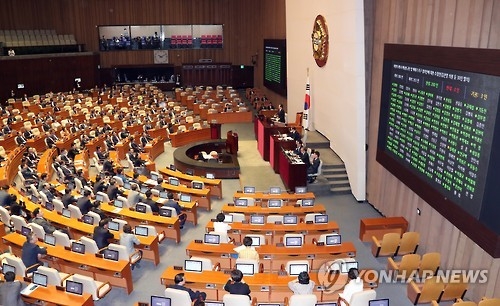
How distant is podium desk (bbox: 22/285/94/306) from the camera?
852 centimetres

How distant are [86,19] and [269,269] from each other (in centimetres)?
3314

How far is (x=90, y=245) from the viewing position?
10.4 metres

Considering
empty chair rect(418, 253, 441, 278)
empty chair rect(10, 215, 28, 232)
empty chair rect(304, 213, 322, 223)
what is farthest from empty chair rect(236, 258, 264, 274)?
empty chair rect(10, 215, 28, 232)

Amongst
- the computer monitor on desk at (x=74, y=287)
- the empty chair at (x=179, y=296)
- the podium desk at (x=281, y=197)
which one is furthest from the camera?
the podium desk at (x=281, y=197)

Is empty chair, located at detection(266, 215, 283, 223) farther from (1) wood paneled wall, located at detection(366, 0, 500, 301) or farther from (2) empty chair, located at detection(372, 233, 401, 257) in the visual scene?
(1) wood paneled wall, located at detection(366, 0, 500, 301)

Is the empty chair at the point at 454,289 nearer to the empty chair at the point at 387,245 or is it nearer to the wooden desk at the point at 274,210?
the empty chair at the point at 387,245

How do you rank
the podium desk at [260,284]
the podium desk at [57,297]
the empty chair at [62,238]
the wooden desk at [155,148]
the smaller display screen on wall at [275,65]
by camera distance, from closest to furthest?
the podium desk at [57,297], the podium desk at [260,284], the empty chair at [62,238], the wooden desk at [155,148], the smaller display screen on wall at [275,65]

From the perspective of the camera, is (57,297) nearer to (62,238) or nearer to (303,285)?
(62,238)

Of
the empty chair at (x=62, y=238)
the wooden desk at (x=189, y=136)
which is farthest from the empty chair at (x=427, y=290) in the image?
the wooden desk at (x=189, y=136)

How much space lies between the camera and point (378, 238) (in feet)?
41.1

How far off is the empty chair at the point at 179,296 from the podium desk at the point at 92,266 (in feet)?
7.04

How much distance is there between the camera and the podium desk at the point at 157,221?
12.4 m

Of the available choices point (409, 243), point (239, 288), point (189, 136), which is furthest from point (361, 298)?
point (189, 136)

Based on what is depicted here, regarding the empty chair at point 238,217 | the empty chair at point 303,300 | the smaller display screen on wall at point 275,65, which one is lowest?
the empty chair at point 238,217
